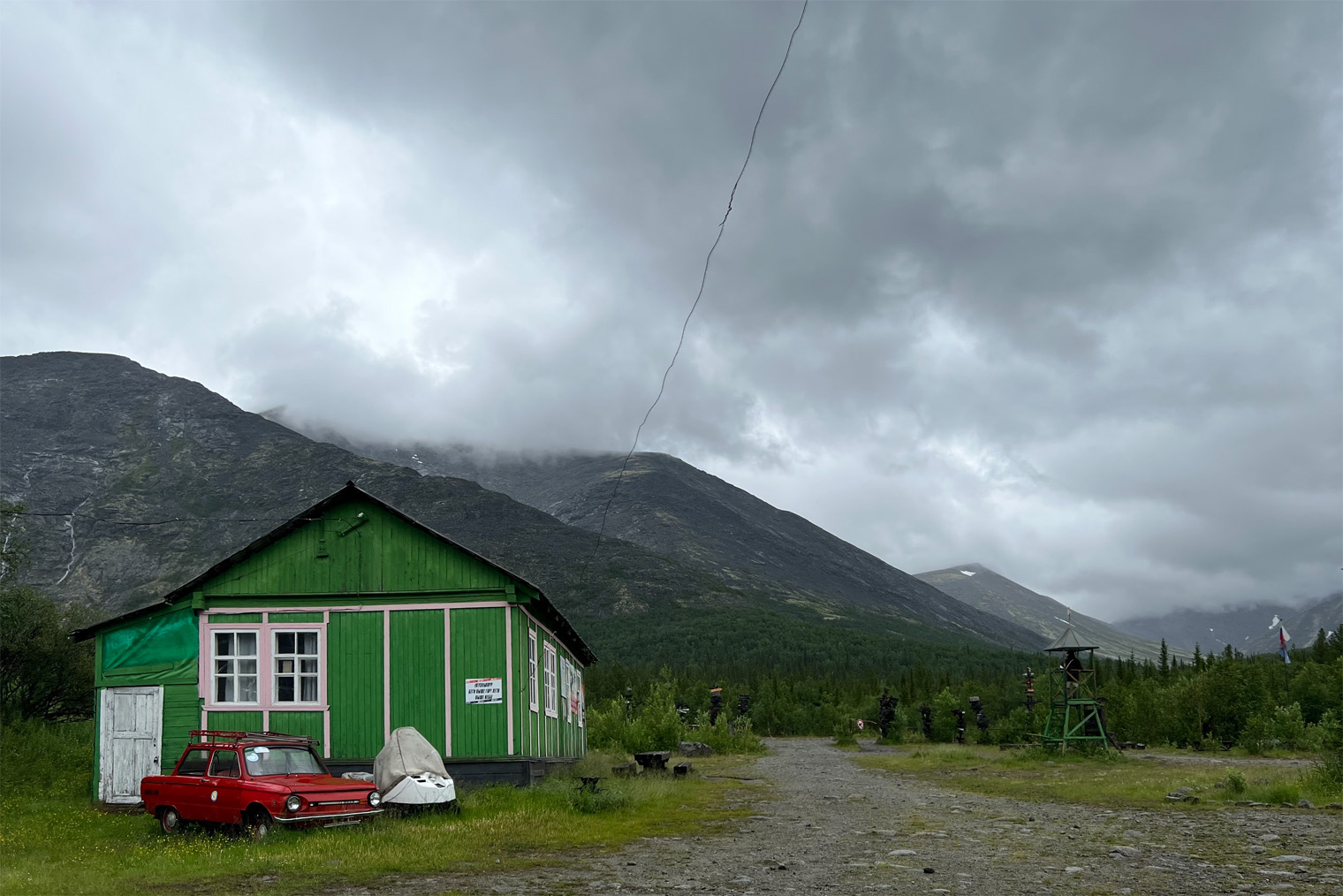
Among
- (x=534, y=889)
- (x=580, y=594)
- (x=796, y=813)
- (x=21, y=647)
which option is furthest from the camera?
(x=580, y=594)

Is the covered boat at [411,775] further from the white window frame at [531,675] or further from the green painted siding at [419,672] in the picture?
the white window frame at [531,675]

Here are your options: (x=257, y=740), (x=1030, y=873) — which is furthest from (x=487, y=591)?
(x=1030, y=873)

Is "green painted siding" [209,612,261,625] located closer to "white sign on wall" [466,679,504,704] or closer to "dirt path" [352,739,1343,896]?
"white sign on wall" [466,679,504,704]

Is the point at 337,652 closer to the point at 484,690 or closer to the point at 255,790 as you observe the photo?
the point at 484,690

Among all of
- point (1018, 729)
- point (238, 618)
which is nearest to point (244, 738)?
point (238, 618)

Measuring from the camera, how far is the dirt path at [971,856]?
11.2 meters

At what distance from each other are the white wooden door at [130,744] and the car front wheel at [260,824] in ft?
25.2

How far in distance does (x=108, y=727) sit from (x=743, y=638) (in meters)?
116

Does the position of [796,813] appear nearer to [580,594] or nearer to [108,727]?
[108,727]

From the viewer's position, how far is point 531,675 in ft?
78.3

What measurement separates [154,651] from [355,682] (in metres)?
4.74

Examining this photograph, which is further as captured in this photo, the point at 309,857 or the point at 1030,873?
the point at 309,857

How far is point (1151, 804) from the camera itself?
19750mm

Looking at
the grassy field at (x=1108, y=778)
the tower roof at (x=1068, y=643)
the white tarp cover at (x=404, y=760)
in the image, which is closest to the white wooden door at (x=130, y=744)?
the white tarp cover at (x=404, y=760)
